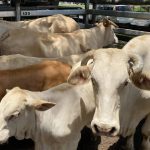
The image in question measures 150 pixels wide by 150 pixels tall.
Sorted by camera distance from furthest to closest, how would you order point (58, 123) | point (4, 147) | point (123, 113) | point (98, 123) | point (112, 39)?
point (112, 39), point (4, 147), point (123, 113), point (58, 123), point (98, 123)

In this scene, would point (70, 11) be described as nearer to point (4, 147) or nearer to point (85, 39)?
point (85, 39)

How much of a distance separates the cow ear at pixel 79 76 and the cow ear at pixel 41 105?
0.44m

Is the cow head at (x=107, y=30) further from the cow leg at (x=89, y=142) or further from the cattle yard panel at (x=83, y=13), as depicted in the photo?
the cow leg at (x=89, y=142)

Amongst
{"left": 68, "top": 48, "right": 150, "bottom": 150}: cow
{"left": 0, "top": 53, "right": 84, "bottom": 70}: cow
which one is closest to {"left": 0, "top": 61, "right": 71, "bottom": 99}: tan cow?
{"left": 0, "top": 53, "right": 84, "bottom": 70}: cow

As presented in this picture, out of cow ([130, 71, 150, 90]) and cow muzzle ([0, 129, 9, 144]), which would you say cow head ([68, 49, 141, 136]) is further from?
cow muzzle ([0, 129, 9, 144])

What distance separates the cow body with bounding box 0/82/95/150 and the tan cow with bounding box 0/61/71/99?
617 mm

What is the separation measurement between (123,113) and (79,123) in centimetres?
63

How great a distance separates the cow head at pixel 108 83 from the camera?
4191 millimetres

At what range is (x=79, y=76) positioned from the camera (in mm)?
4680

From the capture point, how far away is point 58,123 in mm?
4809

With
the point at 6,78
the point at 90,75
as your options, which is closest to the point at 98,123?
the point at 90,75

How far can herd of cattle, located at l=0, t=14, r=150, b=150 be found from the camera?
4.33 metres

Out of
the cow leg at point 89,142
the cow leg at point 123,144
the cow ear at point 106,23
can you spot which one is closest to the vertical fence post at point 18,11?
the cow ear at point 106,23

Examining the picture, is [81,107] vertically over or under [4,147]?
over
